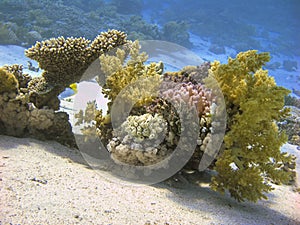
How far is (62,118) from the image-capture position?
3650 millimetres

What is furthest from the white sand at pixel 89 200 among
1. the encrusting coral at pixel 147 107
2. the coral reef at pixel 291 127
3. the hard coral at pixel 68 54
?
the coral reef at pixel 291 127

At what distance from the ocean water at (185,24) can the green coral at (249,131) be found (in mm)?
4949

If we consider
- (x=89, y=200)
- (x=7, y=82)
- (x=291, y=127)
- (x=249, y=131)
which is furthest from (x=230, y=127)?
(x=291, y=127)

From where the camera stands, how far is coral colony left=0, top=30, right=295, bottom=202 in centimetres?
267

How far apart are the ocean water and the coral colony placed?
4366 mm

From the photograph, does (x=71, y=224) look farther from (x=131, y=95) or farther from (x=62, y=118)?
(x=62, y=118)

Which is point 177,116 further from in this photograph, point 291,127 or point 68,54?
point 291,127

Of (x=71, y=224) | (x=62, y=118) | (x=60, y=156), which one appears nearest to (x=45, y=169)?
(x=60, y=156)

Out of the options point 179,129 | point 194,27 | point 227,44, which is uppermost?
point 194,27

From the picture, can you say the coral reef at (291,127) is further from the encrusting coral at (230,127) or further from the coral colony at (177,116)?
the encrusting coral at (230,127)

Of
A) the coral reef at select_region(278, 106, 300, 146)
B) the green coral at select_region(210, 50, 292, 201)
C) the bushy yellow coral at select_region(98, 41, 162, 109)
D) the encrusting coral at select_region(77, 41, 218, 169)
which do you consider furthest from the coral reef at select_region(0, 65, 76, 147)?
the coral reef at select_region(278, 106, 300, 146)

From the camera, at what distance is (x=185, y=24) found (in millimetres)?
24578

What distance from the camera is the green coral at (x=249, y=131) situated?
8.51 ft

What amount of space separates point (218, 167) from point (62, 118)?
227 cm
